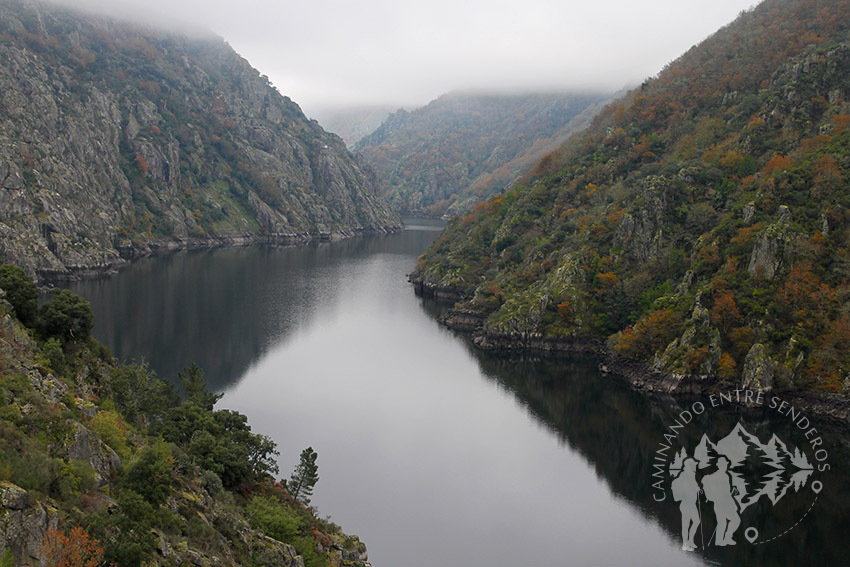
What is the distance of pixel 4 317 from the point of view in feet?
108

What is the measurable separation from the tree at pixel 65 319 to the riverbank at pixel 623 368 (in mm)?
55386

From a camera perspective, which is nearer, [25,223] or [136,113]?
[25,223]

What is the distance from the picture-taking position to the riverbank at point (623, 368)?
61.7 m

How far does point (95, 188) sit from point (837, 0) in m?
164

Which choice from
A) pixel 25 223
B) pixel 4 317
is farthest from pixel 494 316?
pixel 25 223

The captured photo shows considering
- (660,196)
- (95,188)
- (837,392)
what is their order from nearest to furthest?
(837,392)
(660,196)
(95,188)

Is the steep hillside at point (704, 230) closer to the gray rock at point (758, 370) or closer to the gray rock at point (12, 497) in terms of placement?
the gray rock at point (758, 370)

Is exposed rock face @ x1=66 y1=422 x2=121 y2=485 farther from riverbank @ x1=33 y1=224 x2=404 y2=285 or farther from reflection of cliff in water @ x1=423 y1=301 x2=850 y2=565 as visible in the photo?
riverbank @ x1=33 y1=224 x2=404 y2=285

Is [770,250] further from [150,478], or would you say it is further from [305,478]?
[150,478]

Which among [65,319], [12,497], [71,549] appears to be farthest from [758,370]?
[12,497]

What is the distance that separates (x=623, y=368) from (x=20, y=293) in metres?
61.1

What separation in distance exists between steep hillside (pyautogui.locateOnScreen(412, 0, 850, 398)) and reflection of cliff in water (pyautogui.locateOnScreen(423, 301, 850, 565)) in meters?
5.66

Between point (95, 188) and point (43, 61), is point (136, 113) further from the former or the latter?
point (95, 188)

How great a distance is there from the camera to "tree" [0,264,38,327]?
37.8m
